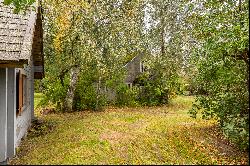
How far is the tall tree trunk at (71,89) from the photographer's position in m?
26.0

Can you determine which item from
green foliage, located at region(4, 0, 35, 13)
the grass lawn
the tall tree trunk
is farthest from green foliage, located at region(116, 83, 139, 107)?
Result: green foliage, located at region(4, 0, 35, 13)

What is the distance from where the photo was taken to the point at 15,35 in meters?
11.3

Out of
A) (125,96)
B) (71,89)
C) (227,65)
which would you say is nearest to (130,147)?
(227,65)

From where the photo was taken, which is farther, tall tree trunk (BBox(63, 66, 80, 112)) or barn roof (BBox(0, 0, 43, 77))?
tall tree trunk (BBox(63, 66, 80, 112))

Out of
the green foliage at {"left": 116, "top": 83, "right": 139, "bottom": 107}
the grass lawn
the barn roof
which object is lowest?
the grass lawn

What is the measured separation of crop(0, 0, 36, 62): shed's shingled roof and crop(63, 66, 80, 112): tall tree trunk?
12.4 metres

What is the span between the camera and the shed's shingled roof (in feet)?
33.4

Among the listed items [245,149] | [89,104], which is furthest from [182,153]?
[89,104]

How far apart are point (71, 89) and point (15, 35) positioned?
48.6ft

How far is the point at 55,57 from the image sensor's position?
81.7 feet

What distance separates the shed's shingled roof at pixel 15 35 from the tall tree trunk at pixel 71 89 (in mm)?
12446

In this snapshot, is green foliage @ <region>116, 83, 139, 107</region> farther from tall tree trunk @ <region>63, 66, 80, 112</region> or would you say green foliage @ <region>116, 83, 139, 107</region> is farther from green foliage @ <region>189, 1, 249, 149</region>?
green foliage @ <region>189, 1, 249, 149</region>

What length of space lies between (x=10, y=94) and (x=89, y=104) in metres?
16.3

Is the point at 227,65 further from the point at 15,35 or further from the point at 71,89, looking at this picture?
the point at 71,89
